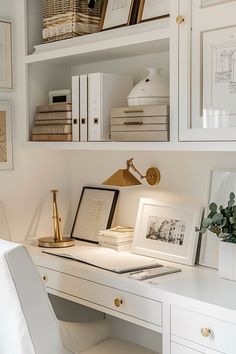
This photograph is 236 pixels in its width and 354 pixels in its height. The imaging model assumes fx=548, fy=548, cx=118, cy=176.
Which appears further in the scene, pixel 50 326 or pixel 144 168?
pixel 144 168

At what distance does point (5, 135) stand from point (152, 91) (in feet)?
3.07

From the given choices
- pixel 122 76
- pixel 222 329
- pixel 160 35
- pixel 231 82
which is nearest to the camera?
pixel 222 329

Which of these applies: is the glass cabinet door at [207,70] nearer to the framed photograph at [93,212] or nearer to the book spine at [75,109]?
the book spine at [75,109]

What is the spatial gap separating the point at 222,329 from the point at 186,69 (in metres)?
0.95

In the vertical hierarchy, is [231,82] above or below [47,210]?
above

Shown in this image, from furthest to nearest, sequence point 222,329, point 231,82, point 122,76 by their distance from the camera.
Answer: point 122,76, point 231,82, point 222,329

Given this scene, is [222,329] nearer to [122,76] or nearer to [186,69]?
[186,69]

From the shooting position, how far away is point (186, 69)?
207cm

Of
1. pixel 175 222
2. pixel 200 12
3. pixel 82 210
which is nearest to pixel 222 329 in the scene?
pixel 175 222

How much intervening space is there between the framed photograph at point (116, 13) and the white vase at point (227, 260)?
1.06 metres

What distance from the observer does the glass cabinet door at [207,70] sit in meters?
1.96

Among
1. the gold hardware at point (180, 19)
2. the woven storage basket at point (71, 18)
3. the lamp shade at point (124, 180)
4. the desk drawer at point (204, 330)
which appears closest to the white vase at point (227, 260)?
the desk drawer at point (204, 330)

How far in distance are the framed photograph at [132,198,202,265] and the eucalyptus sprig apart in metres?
0.27

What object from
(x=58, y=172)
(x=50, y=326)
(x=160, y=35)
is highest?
(x=160, y=35)
